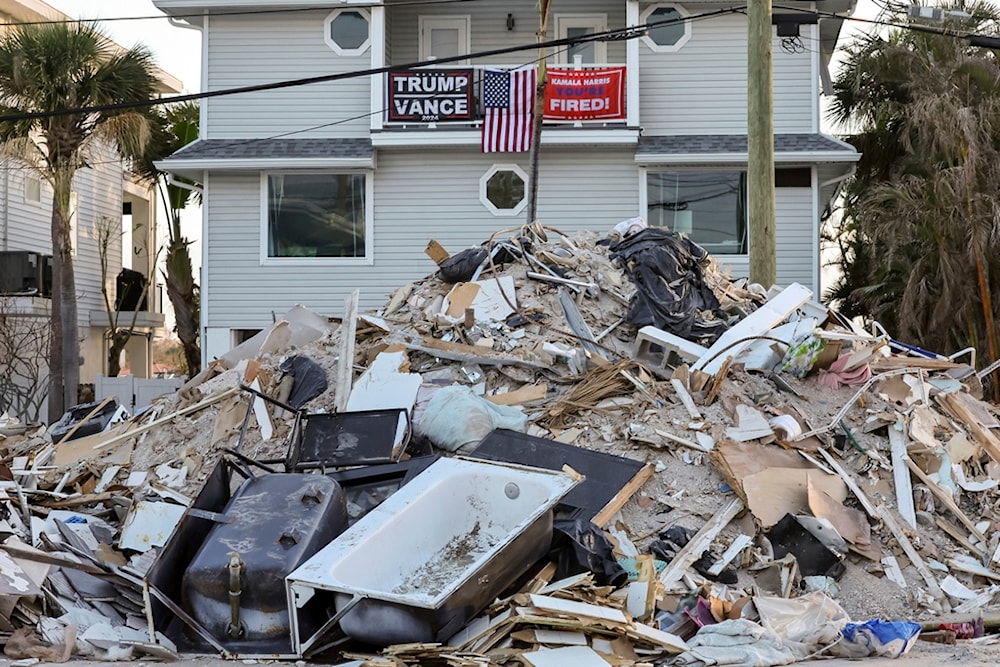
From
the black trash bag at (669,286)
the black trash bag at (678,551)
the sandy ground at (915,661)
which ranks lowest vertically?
the sandy ground at (915,661)

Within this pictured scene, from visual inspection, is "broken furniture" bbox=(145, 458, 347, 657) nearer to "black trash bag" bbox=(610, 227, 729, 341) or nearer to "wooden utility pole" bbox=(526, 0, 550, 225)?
"black trash bag" bbox=(610, 227, 729, 341)

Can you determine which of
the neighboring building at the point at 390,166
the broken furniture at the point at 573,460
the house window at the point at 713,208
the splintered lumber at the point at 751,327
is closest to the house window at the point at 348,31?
the neighboring building at the point at 390,166

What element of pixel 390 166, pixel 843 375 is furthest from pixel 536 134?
pixel 843 375

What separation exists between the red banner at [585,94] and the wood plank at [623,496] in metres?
10.6

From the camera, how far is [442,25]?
66.8ft

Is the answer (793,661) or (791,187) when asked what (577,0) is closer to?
(791,187)

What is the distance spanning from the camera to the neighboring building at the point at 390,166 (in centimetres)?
1878

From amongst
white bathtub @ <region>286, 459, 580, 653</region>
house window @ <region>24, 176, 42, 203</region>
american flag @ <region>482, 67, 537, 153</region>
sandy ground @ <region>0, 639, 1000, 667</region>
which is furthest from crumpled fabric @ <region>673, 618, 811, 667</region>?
house window @ <region>24, 176, 42, 203</region>

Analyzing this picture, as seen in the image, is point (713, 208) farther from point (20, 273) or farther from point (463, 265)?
point (20, 273)

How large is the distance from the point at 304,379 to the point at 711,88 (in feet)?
36.4

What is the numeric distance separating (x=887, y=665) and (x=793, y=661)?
527 mm

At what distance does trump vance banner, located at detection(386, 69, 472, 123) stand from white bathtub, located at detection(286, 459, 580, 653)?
37.7 feet

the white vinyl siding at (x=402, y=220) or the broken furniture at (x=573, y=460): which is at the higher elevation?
the white vinyl siding at (x=402, y=220)

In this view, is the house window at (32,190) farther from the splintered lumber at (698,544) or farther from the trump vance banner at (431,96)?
the splintered lumber at (698,544)
